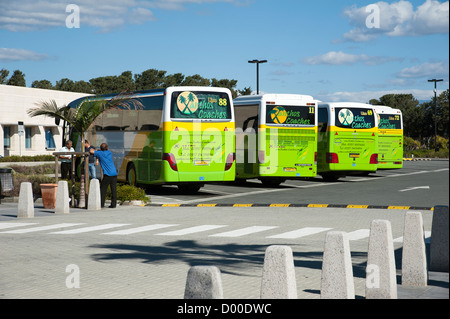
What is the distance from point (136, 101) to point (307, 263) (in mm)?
15110

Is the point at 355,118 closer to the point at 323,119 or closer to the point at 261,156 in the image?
the point at 323,119

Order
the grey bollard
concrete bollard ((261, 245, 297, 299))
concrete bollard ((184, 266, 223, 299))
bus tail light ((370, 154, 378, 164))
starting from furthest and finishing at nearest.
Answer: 1. bus tail light ((370, 154, 378, 164))
2. the grey bollard
3. concrete bollard ((261, 245, 297, 299))
4. concrete bollard ((184, 266, 223, 299))

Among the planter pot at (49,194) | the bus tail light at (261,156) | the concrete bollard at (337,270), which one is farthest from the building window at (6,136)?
the concrete bollard at (337,270)

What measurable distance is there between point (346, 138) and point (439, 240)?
21741mm

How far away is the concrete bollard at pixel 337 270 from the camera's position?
6.77m

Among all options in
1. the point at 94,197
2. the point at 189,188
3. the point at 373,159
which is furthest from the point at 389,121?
the point at 94,197

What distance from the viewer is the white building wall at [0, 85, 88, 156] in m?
57.4

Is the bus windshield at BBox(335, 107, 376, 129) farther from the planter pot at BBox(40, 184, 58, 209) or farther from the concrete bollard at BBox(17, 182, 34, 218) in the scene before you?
the concrete bollard at BBox(17, 182, 34, 218)

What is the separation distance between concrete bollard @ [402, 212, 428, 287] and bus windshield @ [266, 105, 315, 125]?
17914 mm

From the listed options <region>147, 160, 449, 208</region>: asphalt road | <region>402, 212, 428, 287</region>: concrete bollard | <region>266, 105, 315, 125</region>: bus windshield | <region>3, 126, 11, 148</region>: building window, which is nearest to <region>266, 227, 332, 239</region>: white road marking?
<region>402, 212, 428, 287</region>: concrete bollard

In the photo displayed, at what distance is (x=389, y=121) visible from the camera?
35.9 m

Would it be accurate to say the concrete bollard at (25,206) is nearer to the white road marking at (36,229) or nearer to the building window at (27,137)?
the white road marking at (36,229)

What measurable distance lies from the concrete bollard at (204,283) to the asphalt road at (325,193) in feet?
51.9
